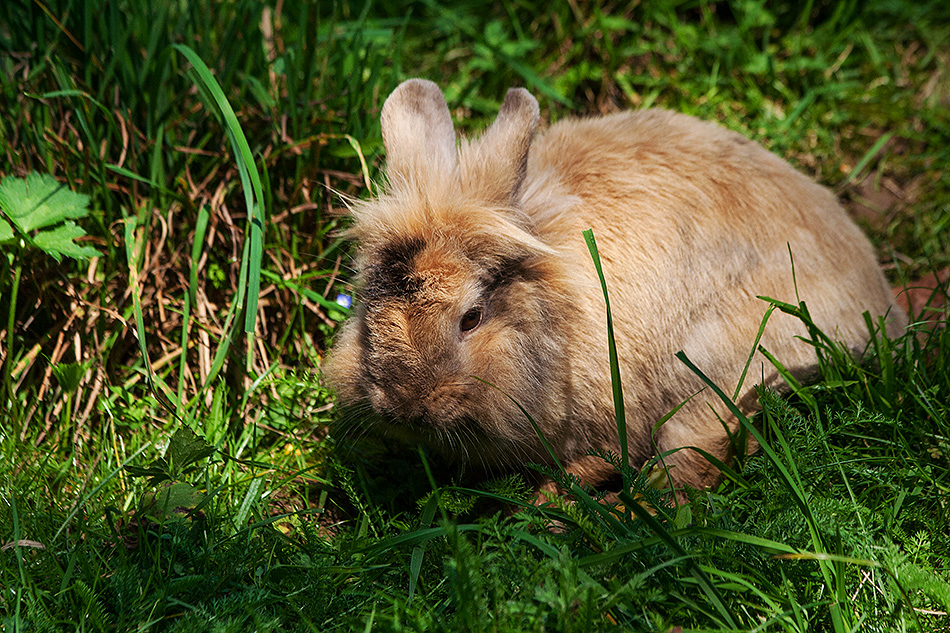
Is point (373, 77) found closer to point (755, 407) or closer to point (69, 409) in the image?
point (69, 409)

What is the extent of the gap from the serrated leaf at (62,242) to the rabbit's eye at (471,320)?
1672 millimetres

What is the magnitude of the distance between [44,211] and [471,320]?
198cm

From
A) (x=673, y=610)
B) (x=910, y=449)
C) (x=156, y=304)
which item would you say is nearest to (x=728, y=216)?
(x=910, y=449)

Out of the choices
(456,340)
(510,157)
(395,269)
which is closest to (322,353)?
(395,269)

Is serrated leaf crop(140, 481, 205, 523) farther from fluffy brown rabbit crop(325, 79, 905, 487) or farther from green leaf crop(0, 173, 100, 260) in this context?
green leaf crop(0, 173, 100, 260)

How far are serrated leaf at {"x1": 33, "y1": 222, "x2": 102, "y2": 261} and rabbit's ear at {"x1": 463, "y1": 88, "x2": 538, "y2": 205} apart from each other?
1.71 metres

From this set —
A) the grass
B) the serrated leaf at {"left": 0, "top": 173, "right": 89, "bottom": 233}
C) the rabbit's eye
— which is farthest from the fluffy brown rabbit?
the serrated leaf at {"left": 0, "top": 173, "right": 89, "bottom": 233}

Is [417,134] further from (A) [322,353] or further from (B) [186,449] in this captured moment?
(B) [186,449]

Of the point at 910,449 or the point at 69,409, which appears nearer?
the point at 910,449

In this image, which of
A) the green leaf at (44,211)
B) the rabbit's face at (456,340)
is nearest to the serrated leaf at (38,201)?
the green leaf at (44,211)

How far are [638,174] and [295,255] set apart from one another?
5.91ft

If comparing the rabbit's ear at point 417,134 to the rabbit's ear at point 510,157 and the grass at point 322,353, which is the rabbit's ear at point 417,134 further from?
the grass at point 322,353

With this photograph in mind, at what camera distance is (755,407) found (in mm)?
3352

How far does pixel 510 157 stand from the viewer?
3.19m
